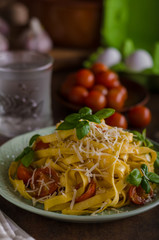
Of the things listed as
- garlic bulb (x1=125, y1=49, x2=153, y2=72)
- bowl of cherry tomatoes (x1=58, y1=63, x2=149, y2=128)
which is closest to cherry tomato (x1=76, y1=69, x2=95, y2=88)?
bowl of cherry tomatoes (x1=58, y1=63, x2=149, y2=128)

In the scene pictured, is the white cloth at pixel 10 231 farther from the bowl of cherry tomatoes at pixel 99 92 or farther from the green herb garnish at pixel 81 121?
the bowl of cherry tomatoes at pixel 99 92

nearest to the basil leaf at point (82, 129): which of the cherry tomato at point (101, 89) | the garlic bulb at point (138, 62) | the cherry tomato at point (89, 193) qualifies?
the cherry tomato at point (89, 193)

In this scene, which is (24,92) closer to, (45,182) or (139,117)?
(139,117)

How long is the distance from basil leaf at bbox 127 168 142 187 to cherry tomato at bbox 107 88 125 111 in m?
1.05

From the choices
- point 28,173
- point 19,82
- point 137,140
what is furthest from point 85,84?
point 28,173

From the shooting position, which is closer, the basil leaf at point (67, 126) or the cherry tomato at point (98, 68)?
the basil leaf at point (67, 126)

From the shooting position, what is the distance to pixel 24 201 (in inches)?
63.4

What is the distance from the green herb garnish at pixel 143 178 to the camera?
159 centimetres

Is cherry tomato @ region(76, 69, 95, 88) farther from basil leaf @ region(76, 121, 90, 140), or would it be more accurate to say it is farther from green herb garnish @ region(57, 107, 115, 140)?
basil leaf @ region(76, 121, 90, 140)

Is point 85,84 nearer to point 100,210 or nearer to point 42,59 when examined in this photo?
point 42,59

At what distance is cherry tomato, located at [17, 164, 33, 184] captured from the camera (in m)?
1.74

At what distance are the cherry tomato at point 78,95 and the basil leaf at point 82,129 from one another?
1.01 meters

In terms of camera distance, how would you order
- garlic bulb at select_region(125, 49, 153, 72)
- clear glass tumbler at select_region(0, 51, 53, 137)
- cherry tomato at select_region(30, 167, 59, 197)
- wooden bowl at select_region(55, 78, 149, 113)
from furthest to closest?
garlic bulb at select_region(125, 49, 153, 72)
wooden bowl at select_region(55, 78, 149, 113)
clear glass tumbler at select_region(0, 51, 53, 137)
cherry tomato at select_region(30, 167, 59, 197)

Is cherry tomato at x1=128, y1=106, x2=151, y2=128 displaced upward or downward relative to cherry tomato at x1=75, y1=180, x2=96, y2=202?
downward
